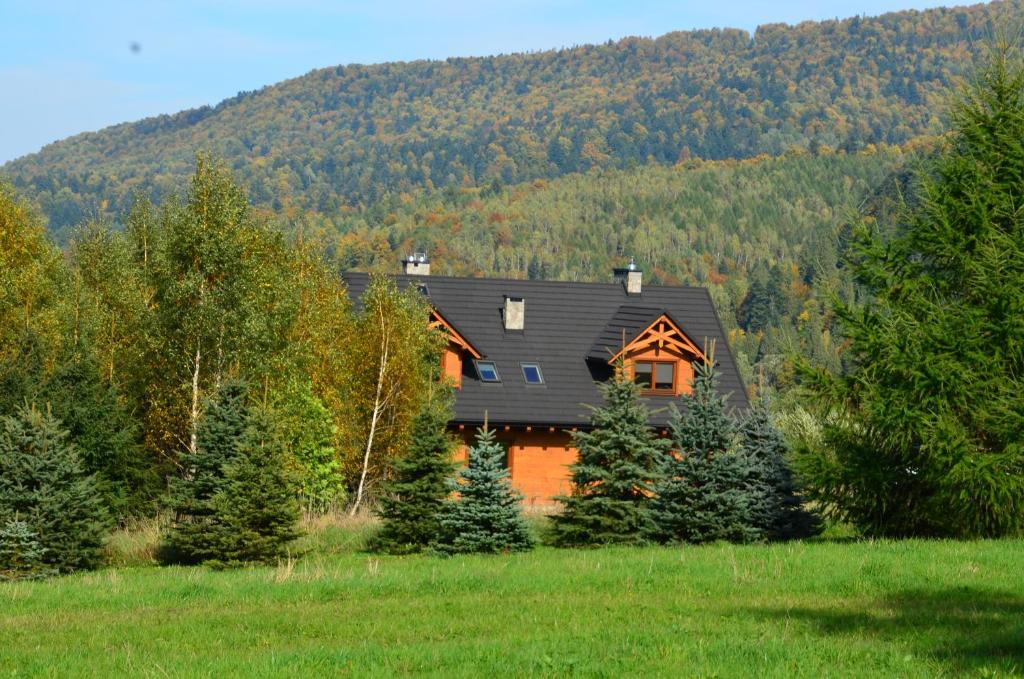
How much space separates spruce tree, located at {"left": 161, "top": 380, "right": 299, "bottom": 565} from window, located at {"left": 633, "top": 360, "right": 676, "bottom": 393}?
21.2 m

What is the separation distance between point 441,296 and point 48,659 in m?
33.6

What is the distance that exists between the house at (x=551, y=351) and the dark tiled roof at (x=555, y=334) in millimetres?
36

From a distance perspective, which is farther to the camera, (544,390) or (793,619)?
(544,390)

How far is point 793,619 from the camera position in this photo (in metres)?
15.0

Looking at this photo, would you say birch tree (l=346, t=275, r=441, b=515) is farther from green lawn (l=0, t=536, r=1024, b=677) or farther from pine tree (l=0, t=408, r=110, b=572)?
green lawn (l=0, t=536, r=1024, b=677)

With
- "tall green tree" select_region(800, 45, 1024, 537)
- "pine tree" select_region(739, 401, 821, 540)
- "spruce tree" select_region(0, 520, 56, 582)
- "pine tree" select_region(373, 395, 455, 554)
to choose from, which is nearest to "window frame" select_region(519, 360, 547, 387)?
"pine tree" select_region(739, 401, 821, 540)

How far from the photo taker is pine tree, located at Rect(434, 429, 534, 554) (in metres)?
24.8

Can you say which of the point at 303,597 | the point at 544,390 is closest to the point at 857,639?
the point at 303,597

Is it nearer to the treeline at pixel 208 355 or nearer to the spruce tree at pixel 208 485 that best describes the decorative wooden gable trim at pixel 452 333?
the treeline at pixel 208 355

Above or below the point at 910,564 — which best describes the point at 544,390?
above

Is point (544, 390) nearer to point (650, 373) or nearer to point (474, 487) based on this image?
point (650, 373)

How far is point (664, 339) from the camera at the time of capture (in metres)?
44.0

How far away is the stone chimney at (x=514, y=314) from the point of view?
4559 centimetres

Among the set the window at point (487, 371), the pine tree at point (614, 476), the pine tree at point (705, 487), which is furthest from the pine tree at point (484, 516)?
the window at point (487, 371)
